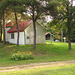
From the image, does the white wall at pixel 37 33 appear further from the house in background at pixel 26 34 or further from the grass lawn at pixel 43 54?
the grass lawn at pixel 43 54

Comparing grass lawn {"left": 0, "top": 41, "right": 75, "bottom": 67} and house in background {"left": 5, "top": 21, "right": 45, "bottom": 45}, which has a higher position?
house in background {"left": 5, "top": 21, "right": 45, "bottom": 45}

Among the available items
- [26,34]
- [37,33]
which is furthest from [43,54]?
[37,33]

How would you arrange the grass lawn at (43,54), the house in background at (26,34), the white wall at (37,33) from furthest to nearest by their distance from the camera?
the white wall at (37,33)
the house in background at (26,34)
the grass lawn at (43,54)

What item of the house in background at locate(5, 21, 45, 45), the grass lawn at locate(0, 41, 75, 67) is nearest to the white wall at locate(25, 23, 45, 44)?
the house in background at locate(5, 21, 45, 45)

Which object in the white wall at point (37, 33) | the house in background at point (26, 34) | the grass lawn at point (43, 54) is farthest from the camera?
the white wall at point (37, 33)

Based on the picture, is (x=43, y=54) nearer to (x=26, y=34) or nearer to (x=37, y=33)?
(x=26, y=34)

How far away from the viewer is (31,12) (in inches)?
689

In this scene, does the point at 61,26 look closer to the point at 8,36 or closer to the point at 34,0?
the point at 34,0

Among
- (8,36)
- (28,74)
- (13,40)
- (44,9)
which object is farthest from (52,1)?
(8,36)

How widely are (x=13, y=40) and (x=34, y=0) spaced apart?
13.7 m

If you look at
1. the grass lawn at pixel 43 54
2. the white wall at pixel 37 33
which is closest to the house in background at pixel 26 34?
the white wall at pixel 37 33

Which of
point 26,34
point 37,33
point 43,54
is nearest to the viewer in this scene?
point 43,54

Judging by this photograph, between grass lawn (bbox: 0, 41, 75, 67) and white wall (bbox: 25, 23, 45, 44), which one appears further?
white wall (bbox: 25, 23, 45, 44)

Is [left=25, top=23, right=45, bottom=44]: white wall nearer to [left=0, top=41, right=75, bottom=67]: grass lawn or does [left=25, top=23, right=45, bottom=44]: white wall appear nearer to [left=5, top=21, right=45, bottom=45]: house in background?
[left=5, top=21, right=45, bottom=45]: house in background
